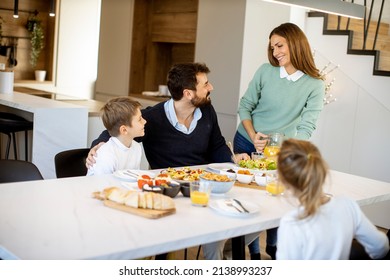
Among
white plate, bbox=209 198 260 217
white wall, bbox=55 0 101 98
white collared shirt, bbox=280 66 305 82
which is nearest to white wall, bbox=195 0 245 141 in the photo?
white collared shirt, bbox=280 66 305 82

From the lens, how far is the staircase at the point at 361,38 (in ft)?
15.6

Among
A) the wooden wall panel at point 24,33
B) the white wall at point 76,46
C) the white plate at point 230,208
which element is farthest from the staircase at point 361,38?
the wooden wall panel at point 24,33

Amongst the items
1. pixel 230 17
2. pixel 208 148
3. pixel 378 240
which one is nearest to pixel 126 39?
pixel 230 17

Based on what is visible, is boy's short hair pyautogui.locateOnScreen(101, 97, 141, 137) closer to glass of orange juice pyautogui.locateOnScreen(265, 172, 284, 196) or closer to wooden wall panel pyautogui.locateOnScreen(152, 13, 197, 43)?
glass of orange juice pyautogui.locateOnScreen(265, 172, 284, 196)

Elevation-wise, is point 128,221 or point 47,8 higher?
point 47,8

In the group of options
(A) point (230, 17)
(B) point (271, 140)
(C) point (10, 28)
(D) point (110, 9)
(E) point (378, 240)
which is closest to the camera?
(E) point (378, 240)

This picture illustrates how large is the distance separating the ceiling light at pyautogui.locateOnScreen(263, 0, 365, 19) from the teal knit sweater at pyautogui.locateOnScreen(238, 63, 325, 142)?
395 millimetres

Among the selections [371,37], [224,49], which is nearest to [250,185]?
[224,49]

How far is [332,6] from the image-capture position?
3.37m

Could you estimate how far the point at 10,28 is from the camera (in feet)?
25.3

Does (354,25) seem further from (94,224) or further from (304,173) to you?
(94,224)

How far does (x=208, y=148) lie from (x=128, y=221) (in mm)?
1409

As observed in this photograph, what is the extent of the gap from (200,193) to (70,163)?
1013mm

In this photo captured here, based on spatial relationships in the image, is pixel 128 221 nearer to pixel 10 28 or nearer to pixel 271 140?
pixel 271 140
